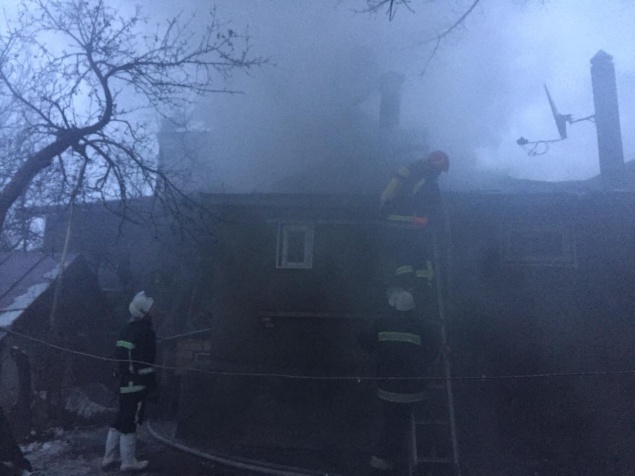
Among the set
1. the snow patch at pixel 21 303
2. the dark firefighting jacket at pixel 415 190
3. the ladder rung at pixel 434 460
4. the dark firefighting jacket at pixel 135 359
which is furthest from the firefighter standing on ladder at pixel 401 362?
the snow patch at pixel 21 303

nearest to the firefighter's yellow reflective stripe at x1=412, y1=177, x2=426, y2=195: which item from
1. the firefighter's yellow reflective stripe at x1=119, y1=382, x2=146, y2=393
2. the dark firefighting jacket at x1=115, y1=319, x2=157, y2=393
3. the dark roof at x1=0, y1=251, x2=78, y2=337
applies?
the dark firefighting jacket at x1=115, y1=319, x2=157, y2=393

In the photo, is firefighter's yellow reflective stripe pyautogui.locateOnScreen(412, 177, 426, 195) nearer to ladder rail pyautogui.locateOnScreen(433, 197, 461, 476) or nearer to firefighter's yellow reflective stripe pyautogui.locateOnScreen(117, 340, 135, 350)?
ladder rail pyautogui.locateOnScreen(433, 197, 461, 476)

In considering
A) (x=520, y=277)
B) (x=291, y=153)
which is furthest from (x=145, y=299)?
(x=291, y=153)

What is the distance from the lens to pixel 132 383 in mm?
5297

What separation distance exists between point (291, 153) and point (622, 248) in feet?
35.3

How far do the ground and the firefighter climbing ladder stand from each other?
1.96 metres

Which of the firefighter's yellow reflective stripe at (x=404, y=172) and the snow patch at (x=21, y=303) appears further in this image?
the snow patch at (x=21, y=303)

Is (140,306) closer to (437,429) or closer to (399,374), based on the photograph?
(399,374)

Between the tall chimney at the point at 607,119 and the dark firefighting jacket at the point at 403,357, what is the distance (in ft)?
32.0

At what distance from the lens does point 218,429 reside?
6602 millimetres

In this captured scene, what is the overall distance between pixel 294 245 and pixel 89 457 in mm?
3560

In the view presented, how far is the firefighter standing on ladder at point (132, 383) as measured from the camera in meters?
5.21

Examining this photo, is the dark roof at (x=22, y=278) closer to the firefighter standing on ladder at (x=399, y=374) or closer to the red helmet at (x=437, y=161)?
the firefighter standing on ladder at (x=399, y=374)

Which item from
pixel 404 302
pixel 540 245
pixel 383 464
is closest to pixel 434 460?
pixel 383 464
